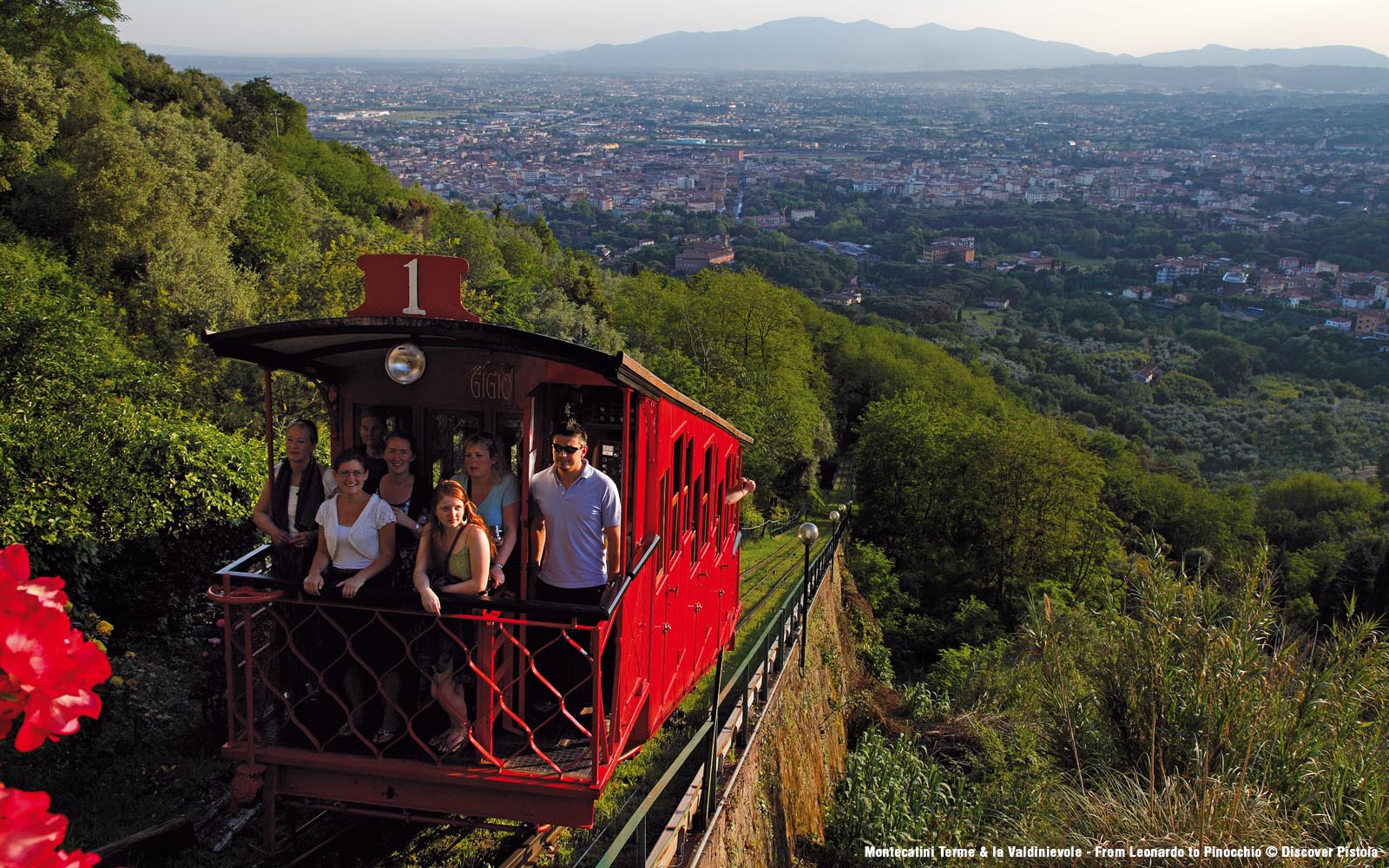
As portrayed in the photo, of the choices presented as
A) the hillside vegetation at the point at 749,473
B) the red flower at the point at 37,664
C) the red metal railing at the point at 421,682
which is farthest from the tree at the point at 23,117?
the red flower at the point at 37,664

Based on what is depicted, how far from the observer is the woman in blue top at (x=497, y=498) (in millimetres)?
6262

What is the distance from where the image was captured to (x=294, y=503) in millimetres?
6738

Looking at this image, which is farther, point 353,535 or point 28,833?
point 353,535

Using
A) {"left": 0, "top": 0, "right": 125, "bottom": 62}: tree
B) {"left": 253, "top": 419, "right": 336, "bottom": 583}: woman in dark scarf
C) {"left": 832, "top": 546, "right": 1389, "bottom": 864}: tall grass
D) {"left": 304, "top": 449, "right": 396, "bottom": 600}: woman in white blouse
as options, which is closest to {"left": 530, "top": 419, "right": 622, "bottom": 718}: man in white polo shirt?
{"left": 304, "top": 449, "right": 396, "bottom": 600}: woman in white blouse

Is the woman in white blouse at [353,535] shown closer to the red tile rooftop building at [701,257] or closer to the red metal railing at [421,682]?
the red metal railing at [421,682]

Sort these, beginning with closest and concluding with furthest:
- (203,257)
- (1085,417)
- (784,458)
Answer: (203,257) < (784,458) < (1085,417)

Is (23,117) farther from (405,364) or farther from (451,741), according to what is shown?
(451,741)

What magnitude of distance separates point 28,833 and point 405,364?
4.29m

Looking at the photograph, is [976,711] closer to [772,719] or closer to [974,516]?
[772,719]

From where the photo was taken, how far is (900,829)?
9453 mm

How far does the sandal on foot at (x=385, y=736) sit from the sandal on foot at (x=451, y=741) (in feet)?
0.92

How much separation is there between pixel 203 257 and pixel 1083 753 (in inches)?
907

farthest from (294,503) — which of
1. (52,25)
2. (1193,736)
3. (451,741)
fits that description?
(52,25)

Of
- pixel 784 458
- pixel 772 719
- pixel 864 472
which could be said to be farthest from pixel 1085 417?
pixel 772 719
